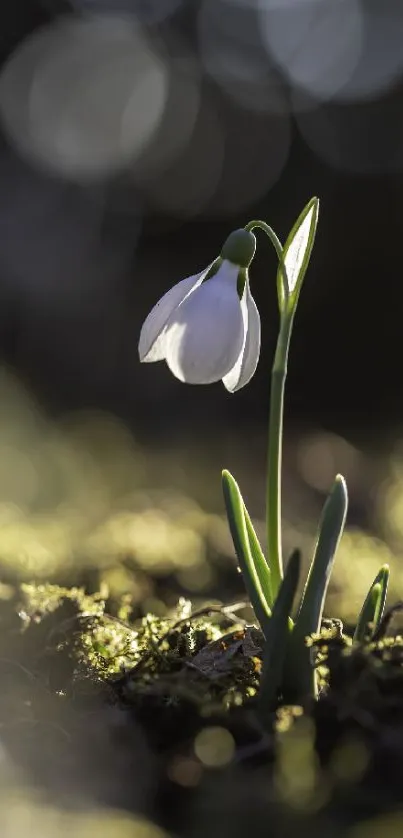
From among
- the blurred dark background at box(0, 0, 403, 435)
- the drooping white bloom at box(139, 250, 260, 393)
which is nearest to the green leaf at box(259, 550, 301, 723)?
the drooping white bloom at box(139, 250, 260, 393)

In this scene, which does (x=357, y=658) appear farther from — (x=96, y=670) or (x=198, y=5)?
(x=198, y=5)

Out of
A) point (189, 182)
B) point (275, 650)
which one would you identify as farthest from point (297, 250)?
point (189, 182)

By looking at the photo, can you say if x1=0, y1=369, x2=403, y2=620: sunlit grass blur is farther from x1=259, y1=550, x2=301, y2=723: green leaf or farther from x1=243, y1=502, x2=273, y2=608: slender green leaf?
x1=259, y1=550, x2=301, y2=723: green leaf

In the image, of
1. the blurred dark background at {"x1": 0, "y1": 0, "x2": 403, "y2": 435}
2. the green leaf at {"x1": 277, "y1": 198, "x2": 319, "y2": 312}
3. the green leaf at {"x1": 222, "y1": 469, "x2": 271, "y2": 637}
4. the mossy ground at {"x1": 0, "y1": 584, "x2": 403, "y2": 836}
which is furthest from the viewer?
the blurred dark background at {"x1": 0, "y1": 0, "x2": 403, "y2": 435}

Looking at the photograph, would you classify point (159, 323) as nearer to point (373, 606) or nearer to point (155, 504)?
point (373, 606)

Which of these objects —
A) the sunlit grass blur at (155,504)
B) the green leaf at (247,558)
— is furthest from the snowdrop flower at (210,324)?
the sunlit grass blur at (155,504)

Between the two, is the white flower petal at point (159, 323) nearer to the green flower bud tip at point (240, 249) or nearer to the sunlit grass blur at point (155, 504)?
the green flower bud tip at point (240, 249)

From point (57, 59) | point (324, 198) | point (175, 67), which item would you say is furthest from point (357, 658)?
point (57, 59)
